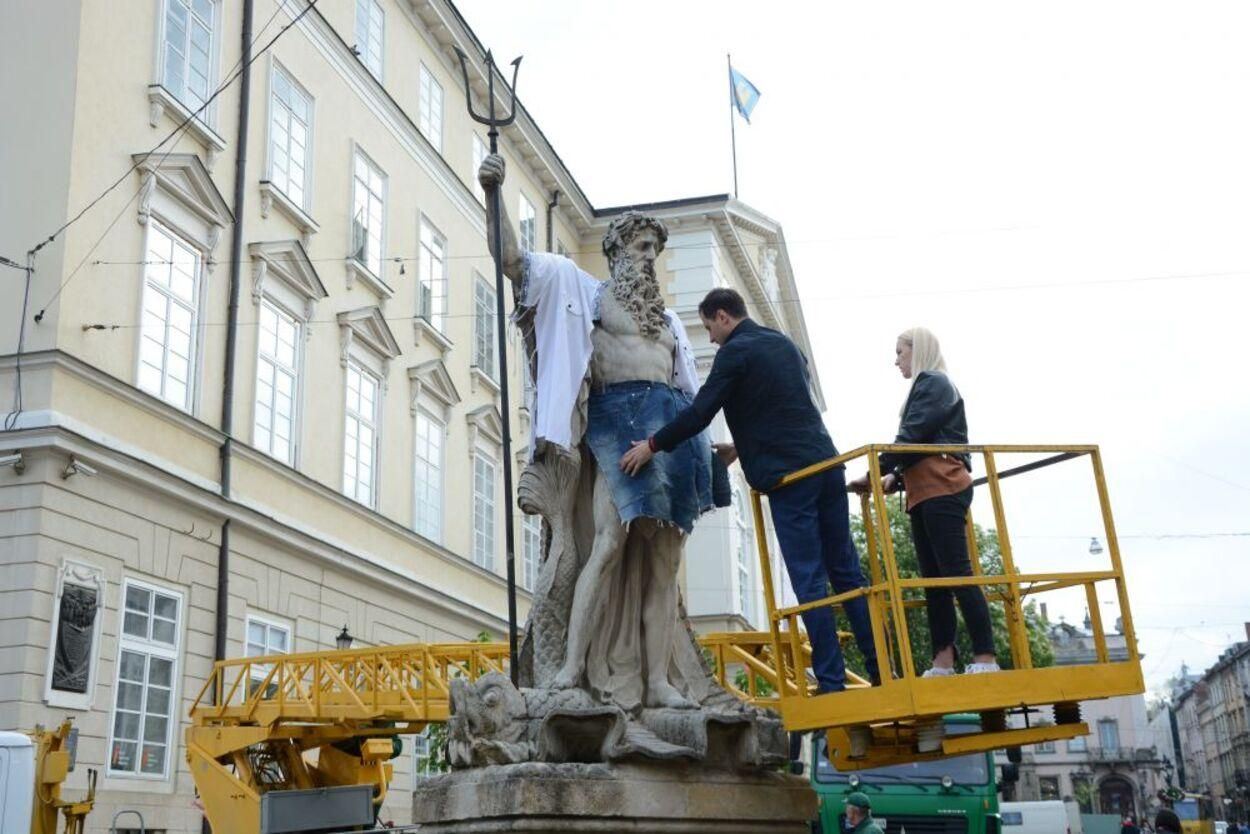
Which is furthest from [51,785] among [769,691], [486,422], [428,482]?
[486,422]

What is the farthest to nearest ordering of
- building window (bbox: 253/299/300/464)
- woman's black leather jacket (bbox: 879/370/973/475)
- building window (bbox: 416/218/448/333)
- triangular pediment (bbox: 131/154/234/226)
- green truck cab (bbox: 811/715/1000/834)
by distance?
building window (bbox: 416/218/448/333) < building window (bbox: 253/299/300/464) < triangular pediment (bbox: 131/154/234/226) < green truck cab (bbox: 811/715/1000/834) < woman's black leather jacket (bbox: 879/370/973/475)

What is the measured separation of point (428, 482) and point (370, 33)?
325 inches

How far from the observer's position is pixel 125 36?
1758cm

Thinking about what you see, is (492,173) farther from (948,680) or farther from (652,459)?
(948,680)

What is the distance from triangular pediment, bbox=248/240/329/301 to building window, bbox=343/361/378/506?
5.66 ft

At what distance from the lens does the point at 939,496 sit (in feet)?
20.4

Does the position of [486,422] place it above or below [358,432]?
above

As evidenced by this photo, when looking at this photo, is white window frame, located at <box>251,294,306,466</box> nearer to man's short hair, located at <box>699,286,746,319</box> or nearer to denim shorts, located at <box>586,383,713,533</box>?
denim shorts, located at <box>586,383,713,533</box>

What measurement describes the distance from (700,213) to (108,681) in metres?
27.2

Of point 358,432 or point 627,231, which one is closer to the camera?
point 627,231

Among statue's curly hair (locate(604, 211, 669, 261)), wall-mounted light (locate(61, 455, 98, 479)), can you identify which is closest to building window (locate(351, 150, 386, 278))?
wall-mounted light (locate(61, 455, 98, 479))

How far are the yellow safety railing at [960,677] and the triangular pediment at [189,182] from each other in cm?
1366

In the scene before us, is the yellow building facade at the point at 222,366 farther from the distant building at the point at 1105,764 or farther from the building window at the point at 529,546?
the distant building at the point at 1105,764

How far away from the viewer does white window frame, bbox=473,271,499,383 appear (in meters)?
29.6
